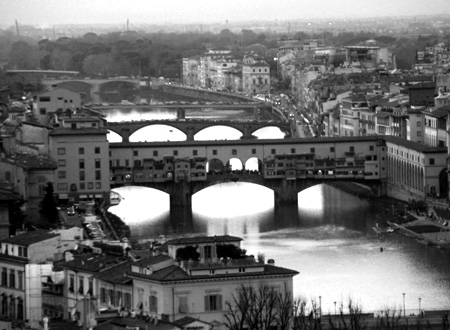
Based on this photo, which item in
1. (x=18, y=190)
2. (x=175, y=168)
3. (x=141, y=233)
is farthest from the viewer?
(x=175, y=168)

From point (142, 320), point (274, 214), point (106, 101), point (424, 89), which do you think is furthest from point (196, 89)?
point (142, 320)

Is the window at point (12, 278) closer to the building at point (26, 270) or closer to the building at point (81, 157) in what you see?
the building at point (26, 270)

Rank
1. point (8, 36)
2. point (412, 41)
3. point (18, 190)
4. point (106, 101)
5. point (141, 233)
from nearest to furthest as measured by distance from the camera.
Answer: point (18, 190), point (141, 233), point (106, 101), point (412, 41), point (8, 36)

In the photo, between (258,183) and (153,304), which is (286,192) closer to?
(258,183)

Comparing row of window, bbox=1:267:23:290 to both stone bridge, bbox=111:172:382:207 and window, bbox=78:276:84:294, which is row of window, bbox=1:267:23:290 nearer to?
window, bbox=78:276:84:294

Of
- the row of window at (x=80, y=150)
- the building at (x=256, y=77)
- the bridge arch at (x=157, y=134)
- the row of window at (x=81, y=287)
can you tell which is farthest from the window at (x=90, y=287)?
the building at (x=256, y=77)

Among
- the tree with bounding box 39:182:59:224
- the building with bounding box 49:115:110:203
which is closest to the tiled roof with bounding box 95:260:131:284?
the tree with bounding box 39:182:59:224

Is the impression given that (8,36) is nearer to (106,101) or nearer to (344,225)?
(106,101)
